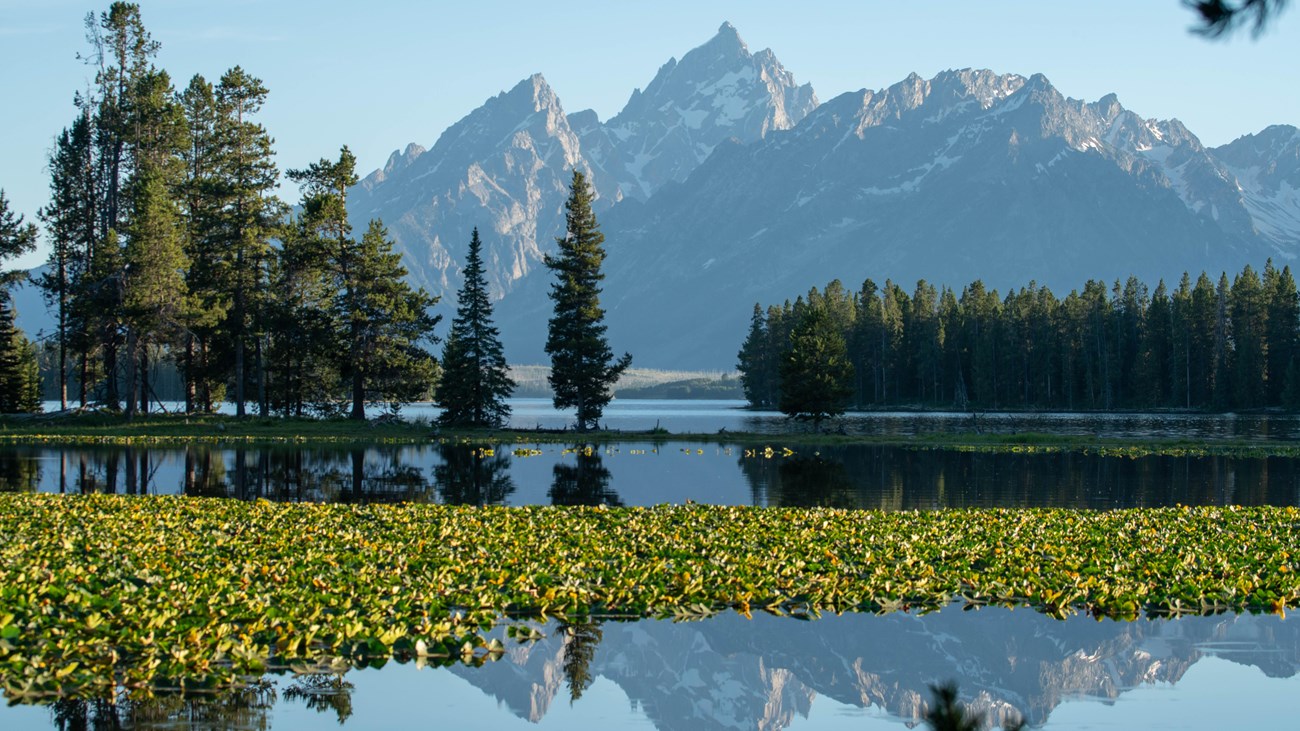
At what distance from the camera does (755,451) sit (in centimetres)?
6544

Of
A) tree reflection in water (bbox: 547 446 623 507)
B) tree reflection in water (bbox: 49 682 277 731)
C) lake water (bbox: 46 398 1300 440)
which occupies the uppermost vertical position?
lake water (bbox: 46 398 1300 440)

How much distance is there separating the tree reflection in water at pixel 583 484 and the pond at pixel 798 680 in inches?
753


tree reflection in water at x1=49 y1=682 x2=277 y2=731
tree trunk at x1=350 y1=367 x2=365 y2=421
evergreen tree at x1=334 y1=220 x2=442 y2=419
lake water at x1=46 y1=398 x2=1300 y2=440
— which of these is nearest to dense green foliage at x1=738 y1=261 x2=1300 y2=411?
lake water at x1=46 y1=398 x2=1300 y2=440

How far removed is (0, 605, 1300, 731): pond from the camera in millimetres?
14828

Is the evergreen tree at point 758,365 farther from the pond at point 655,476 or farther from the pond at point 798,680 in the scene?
the pond at point 798,680

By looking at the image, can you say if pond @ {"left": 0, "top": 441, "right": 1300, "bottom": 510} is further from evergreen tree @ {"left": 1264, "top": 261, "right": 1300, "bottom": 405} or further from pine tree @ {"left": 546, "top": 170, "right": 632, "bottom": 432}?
evergreen tree @ {"left": 1264, "top": 261, "right": 1300, "bottom": 405}

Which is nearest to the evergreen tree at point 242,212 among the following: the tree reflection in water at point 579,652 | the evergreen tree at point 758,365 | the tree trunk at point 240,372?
the tree trunk at point 240,372

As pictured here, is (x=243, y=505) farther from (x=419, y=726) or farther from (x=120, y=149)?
(x=120, y=149)

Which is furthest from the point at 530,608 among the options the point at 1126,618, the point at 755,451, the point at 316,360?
the point at 316,360

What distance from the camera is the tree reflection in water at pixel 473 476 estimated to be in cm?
3947

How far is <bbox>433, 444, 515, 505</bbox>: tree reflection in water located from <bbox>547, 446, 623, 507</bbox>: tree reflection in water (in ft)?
6.06

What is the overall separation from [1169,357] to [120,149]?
116 meters

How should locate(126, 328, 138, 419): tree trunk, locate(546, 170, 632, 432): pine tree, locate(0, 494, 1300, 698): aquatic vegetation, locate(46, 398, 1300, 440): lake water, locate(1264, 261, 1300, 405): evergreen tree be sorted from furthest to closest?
locate(1264, 261, 1300, 405): evergreen tree, locate(46, 398, 1300, 440): lake water, locate(546, 170, 632, 432): pine tree, locate(126, 328, 138, 419): tree trunk, locate(0, 494, 1300, 698): aquatic vegetation

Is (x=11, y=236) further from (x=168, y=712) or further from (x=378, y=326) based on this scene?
(x=168, y=712)
